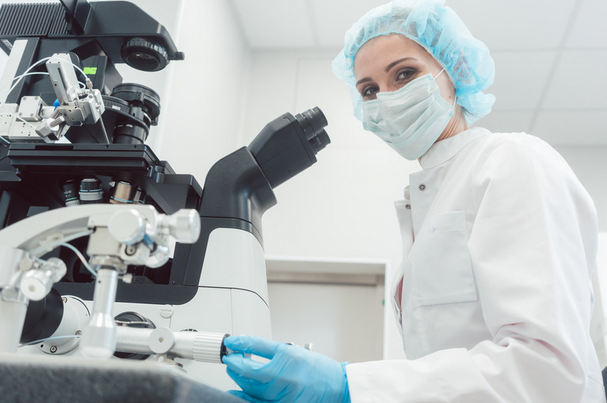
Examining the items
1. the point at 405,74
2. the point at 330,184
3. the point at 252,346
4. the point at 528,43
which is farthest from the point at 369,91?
the point at 528,43

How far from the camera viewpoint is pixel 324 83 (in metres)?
2.82

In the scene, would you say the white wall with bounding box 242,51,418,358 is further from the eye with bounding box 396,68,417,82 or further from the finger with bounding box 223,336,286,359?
the finger with bounding box 223,336,286,359

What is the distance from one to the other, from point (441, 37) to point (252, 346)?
2.91 feet

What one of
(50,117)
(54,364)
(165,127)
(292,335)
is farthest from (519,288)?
(292,335)

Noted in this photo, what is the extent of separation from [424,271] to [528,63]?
2.23 m

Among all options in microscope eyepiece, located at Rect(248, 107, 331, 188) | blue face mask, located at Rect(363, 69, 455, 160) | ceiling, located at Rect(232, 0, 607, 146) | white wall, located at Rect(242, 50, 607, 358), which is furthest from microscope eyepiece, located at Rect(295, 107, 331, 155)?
ceiling, located at Rect(232, 0, 607, 146)

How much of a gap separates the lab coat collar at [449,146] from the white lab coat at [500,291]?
0.22ft

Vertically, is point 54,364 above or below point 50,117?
below

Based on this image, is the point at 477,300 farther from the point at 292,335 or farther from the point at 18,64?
the point at 292,335

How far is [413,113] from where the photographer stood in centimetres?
109

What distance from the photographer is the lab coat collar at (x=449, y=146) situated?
1.08 m

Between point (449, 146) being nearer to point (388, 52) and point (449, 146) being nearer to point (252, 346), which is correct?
point (388, 52)

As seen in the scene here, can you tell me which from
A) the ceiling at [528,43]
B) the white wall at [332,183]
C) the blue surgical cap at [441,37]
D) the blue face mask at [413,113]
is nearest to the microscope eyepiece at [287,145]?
the blue face mask at [413,113]

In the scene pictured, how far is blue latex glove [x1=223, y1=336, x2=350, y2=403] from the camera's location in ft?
1.87
